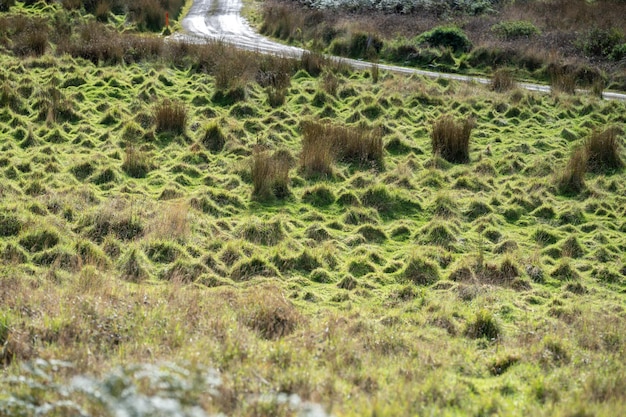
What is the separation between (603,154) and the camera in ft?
41.4

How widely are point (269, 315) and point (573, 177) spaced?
7.20 metres

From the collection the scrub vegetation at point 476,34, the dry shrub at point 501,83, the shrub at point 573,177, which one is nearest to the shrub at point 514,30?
→ the scrub vegetation at point 476,34

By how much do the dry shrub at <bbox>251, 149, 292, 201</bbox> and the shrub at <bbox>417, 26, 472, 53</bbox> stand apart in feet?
39.7

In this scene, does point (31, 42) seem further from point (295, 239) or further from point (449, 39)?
point (449, 39)

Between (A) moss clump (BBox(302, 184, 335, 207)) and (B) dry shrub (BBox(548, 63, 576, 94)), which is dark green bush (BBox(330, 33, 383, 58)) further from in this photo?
(A) moss clump (BBox(302, 184, 335, 207))

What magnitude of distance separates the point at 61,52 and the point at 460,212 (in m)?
11.7

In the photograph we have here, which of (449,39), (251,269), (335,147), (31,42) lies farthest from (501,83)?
(31,42)

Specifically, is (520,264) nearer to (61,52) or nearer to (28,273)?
(28,273)

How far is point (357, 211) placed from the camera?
403 inches

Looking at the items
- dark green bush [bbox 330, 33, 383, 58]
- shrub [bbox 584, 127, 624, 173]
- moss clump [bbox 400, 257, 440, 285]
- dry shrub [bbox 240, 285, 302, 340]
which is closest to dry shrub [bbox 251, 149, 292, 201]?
moss clump [bbox 400, 257, 440, 285]

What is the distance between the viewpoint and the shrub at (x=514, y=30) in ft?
75.2

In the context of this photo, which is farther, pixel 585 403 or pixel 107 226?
pixel 107 226

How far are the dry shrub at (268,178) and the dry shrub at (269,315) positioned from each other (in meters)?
3.92

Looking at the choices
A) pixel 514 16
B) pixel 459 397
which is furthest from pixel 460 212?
pixel 514 16
